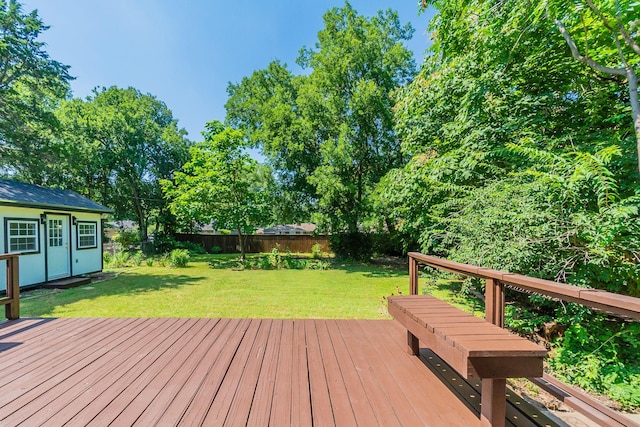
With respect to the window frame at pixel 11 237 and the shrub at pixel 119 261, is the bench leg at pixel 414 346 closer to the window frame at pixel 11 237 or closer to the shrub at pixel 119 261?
the window frame at pixel 11 237

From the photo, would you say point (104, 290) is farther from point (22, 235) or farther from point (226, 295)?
point (226, 295)

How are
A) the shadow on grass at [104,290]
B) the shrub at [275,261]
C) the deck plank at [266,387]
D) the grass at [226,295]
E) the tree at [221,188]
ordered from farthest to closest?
the shrub at [275,261]
the tree at [221,188]
the shadow on grass at [104,290]
the grass at [226,295]
the deck plank at [266,387]

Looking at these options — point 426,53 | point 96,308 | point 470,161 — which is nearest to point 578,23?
point 470,161

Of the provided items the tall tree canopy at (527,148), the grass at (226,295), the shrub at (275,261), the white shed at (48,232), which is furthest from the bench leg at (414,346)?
the shrub at (275,261)

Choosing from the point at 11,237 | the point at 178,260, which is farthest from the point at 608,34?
the point at 178,260

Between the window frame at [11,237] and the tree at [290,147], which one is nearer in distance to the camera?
the window frame at [11,237]

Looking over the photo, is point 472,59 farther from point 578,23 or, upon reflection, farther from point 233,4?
point 233,4

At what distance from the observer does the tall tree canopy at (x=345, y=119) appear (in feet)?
40.0

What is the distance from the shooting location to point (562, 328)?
4.77 m

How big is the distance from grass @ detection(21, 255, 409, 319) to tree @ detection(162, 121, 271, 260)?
253 cm

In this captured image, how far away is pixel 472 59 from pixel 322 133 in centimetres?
847

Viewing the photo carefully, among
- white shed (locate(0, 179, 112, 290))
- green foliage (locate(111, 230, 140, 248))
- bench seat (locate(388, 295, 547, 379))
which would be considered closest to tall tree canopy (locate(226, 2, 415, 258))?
white shed (locate(0, 179, 112, 290))

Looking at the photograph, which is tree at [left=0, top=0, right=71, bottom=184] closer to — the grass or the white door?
the white door

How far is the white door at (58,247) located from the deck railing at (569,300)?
36.0 feet
